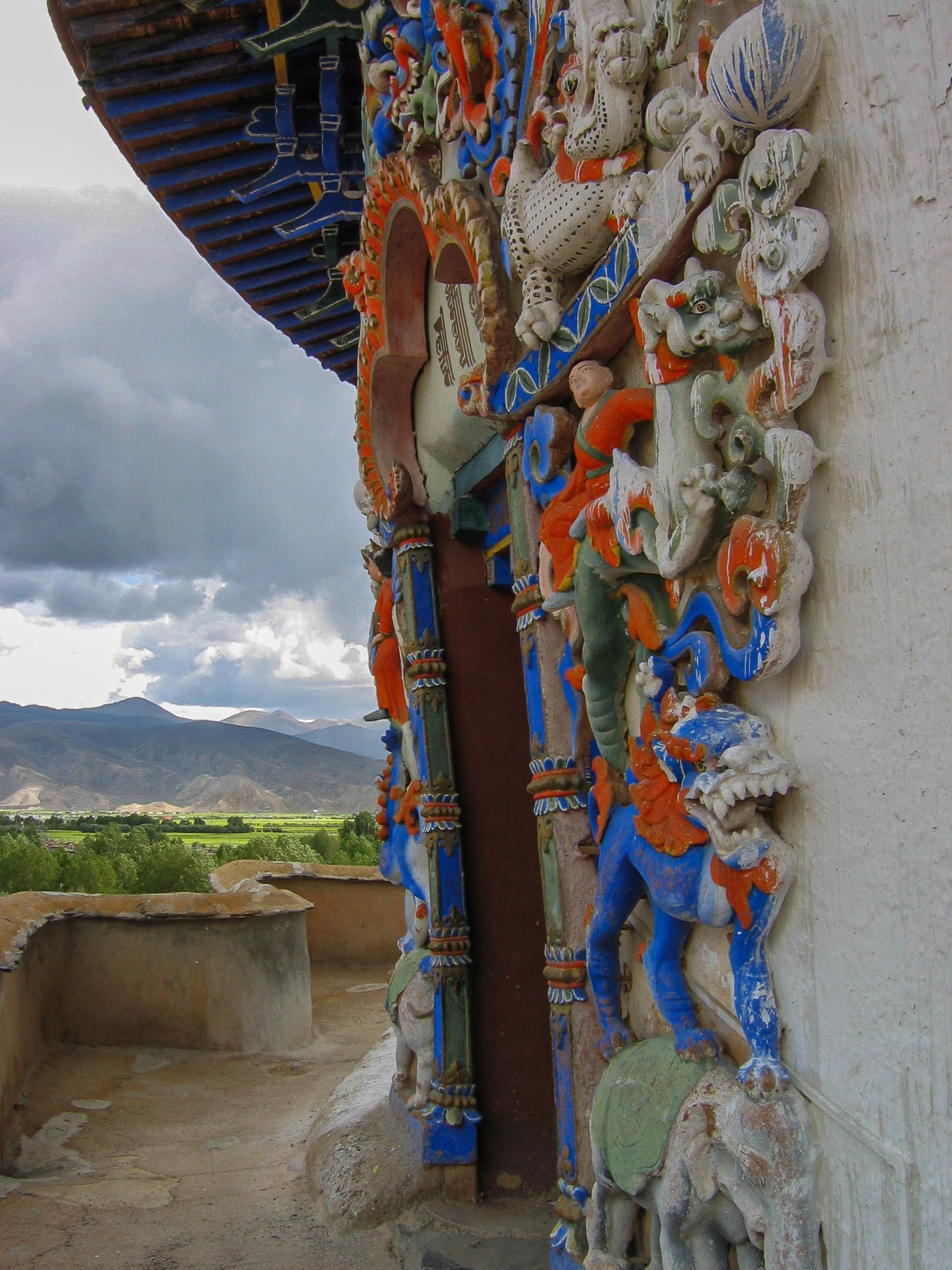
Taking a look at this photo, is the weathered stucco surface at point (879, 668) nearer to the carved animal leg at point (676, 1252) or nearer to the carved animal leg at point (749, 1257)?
the carved animal leg at point (749, 1257)

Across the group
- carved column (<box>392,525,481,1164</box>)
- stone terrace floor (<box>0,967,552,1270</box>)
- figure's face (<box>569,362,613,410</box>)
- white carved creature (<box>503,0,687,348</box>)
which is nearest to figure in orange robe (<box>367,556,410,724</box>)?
carved column (<box>392,525,481,1164</box>)

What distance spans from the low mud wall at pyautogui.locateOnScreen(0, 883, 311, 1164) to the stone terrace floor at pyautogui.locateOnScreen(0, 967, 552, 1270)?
0.47 ft

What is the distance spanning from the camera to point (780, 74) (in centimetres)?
169

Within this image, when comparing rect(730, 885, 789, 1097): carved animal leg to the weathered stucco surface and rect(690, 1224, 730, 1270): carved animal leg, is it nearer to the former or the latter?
the weathered stucco surface

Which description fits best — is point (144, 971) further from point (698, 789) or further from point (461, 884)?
point (698, 789)

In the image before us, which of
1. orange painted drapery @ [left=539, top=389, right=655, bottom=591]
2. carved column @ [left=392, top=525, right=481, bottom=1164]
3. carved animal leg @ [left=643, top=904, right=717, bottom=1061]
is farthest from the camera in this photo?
carved column @ [left=392, top=525, right=481, bottom=1164]

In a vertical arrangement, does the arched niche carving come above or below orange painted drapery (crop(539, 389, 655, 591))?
above

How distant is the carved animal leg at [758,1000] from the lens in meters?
1.77

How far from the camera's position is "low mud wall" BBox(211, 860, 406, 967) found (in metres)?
9.44

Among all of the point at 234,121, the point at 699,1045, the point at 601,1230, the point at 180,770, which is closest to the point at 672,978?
the point at 699,1045

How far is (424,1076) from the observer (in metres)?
3.95

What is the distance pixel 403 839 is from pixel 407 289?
2183mm

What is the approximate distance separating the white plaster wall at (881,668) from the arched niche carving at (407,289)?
1290mm

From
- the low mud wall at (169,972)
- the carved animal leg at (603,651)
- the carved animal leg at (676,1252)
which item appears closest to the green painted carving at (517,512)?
the carved animal leg at (603,651)
